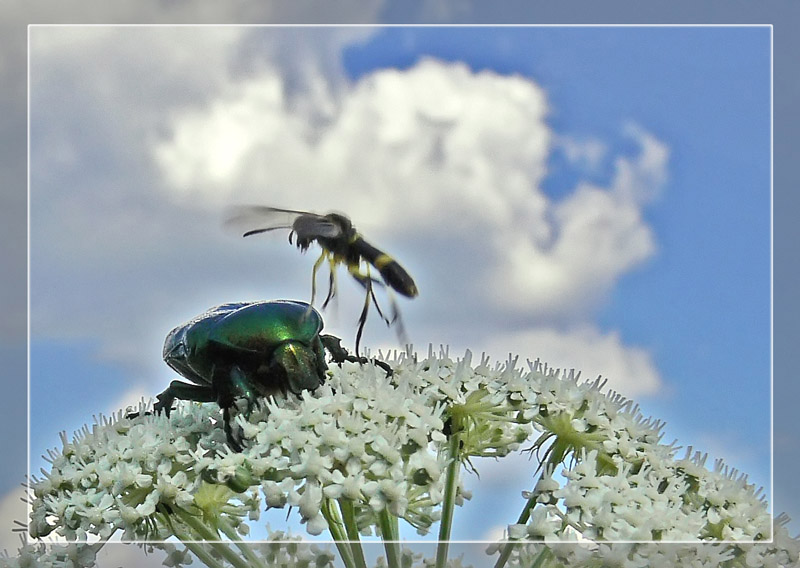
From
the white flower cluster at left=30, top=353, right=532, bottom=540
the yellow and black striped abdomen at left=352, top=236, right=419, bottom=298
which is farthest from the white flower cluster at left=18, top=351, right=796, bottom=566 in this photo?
the yellow and black striped abdomen at left=352, top=236, right=419, bottom=298

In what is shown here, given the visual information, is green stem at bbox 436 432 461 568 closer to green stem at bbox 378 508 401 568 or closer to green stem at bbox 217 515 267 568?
green stem at bbox 378 508 401 568

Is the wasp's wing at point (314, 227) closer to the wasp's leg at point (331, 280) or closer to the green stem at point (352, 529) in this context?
the wasp's leg at point (331, 280)

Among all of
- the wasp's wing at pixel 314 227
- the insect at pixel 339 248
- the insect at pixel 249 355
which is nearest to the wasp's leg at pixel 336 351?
the insect at pixel 249 355

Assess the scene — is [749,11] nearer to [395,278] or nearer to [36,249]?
[395,278]

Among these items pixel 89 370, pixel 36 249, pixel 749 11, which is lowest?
pixel 89 370

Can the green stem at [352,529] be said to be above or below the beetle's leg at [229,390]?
below

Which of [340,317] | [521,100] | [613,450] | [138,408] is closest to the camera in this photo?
[613,450]

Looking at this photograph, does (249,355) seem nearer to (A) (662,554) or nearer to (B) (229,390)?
(B) (229,390)

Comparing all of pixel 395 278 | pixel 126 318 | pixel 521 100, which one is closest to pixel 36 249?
pixel 126 318
